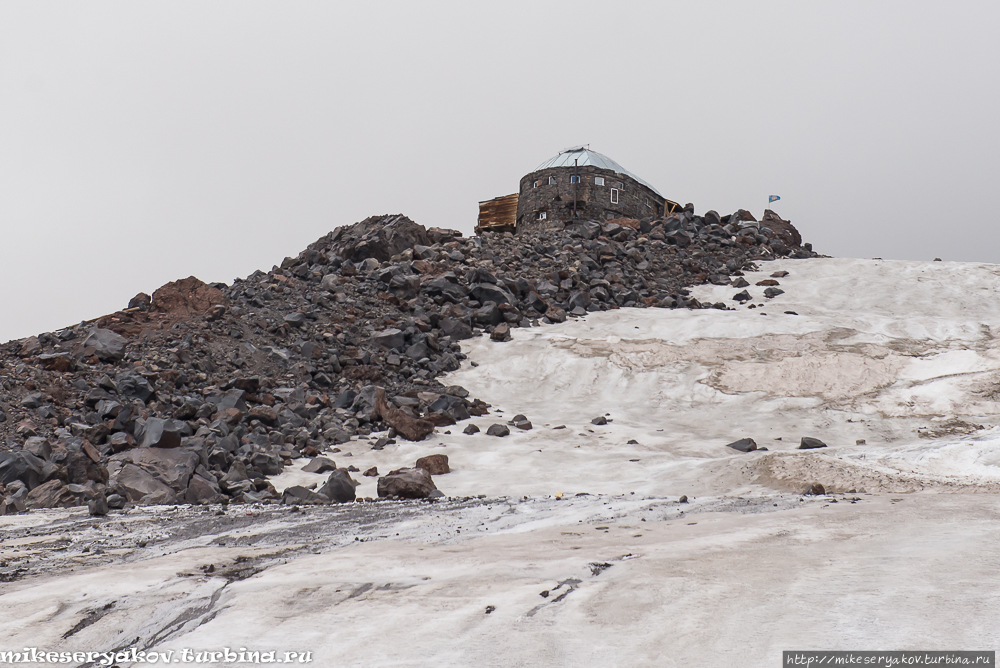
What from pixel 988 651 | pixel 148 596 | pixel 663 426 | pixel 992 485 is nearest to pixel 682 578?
pixel 988 651

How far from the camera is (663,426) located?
1459 centimetres

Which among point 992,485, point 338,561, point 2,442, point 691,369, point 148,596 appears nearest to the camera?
point 148,596

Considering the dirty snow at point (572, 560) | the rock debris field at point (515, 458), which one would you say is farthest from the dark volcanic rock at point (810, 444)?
the dirty snow at point (572, 560)

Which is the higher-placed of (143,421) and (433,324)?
(433,324)

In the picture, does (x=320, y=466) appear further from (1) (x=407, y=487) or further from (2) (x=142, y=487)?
(1) (x=407, y=487)

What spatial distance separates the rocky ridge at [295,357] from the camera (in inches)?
389

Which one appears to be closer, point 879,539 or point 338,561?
point 879,539

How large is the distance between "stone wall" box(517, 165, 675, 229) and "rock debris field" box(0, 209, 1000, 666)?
28.8ft

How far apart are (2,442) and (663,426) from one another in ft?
35.9

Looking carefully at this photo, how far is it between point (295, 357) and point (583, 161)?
86.6ft

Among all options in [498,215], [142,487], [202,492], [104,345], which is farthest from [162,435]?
[498,215]

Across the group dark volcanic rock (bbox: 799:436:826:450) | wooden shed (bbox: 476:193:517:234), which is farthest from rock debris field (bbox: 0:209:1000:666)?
wooden shed (bbox: 476:193:517:234)

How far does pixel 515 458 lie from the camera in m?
12.1

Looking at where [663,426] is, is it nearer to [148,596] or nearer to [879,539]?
[879,539]
